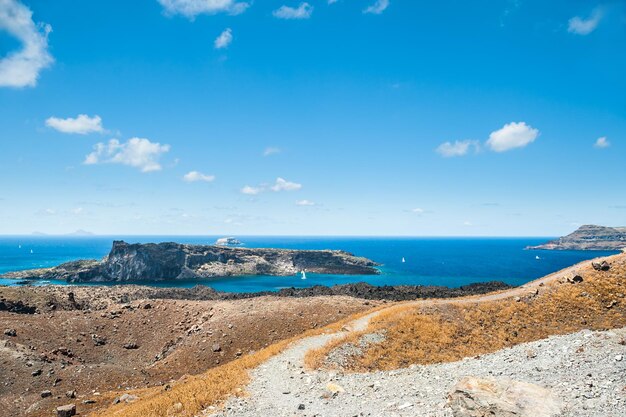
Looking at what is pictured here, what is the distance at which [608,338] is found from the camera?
19.8 metres

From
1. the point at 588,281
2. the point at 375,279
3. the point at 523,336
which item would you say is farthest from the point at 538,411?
the point at 375,279

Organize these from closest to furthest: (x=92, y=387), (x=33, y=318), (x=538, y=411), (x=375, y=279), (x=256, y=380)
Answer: (x=538, y=411) < (x=256, y=380) < (x=92, y=387) < (x=33, y=318) < (x=375, y=279)

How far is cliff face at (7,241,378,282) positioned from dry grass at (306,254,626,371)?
123m

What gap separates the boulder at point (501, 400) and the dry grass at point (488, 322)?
361 inches

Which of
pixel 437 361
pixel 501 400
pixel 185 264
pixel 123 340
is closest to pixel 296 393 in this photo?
pixel 437 361

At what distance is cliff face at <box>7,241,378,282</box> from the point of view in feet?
470

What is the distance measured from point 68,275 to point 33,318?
386ft

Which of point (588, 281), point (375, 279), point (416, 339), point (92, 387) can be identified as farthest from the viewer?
point (375, 279)

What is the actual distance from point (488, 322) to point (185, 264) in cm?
13921

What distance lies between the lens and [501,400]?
1273 cm

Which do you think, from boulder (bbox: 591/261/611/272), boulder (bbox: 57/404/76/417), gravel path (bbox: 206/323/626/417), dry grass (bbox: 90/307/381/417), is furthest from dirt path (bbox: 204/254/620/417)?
boulder (bbox: 591/261/611/272)

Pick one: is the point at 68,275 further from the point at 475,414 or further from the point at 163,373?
the point at 475,414

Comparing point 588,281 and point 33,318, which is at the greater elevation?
point 588,281

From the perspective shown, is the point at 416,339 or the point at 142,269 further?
the point at 142,269
